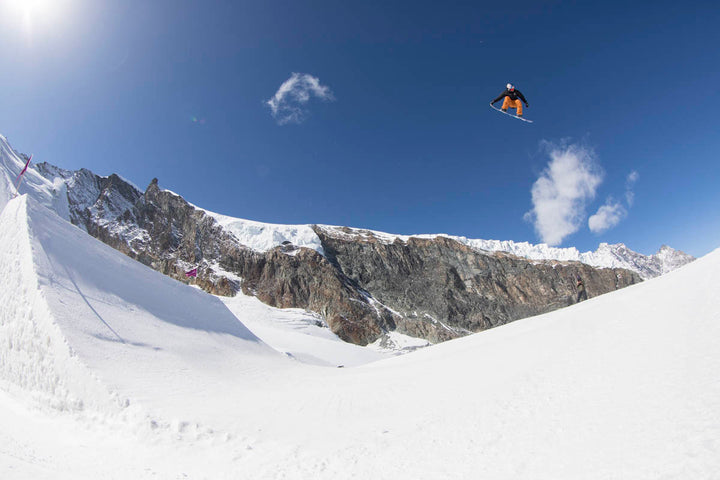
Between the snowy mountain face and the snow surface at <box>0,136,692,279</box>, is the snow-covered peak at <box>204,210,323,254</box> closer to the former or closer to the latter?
the snow surface at <box>0,136,692,279</box>

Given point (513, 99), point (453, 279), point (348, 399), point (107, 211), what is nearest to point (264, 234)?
point (107, 211)

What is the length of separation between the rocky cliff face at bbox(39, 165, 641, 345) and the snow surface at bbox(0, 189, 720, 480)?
3264 inches

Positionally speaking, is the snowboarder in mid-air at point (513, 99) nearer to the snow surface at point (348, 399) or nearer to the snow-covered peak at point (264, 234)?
the snow surface at point (348, 399)

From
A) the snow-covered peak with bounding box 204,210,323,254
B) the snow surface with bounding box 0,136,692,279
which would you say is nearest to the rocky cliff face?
the snow surface with bounding box 0,136,692,279

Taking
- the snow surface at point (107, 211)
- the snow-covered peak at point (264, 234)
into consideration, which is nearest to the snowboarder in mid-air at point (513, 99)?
the snow surface at point (107, 211)

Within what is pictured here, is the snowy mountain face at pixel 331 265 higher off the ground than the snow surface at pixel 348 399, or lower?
higher

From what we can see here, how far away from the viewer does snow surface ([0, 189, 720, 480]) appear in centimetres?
507

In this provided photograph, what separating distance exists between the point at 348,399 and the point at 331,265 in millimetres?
101079

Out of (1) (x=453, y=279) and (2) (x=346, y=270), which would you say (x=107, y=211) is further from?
(1) (x=453, y=279)

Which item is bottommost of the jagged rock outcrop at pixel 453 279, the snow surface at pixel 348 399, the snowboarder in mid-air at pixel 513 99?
the snow surface at pixel 348 399

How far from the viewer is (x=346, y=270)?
121m

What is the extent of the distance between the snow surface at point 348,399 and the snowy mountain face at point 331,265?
82044 mm

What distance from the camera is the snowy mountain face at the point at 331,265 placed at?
313 feet

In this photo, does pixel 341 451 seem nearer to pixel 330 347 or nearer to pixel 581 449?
pixel 581 449
